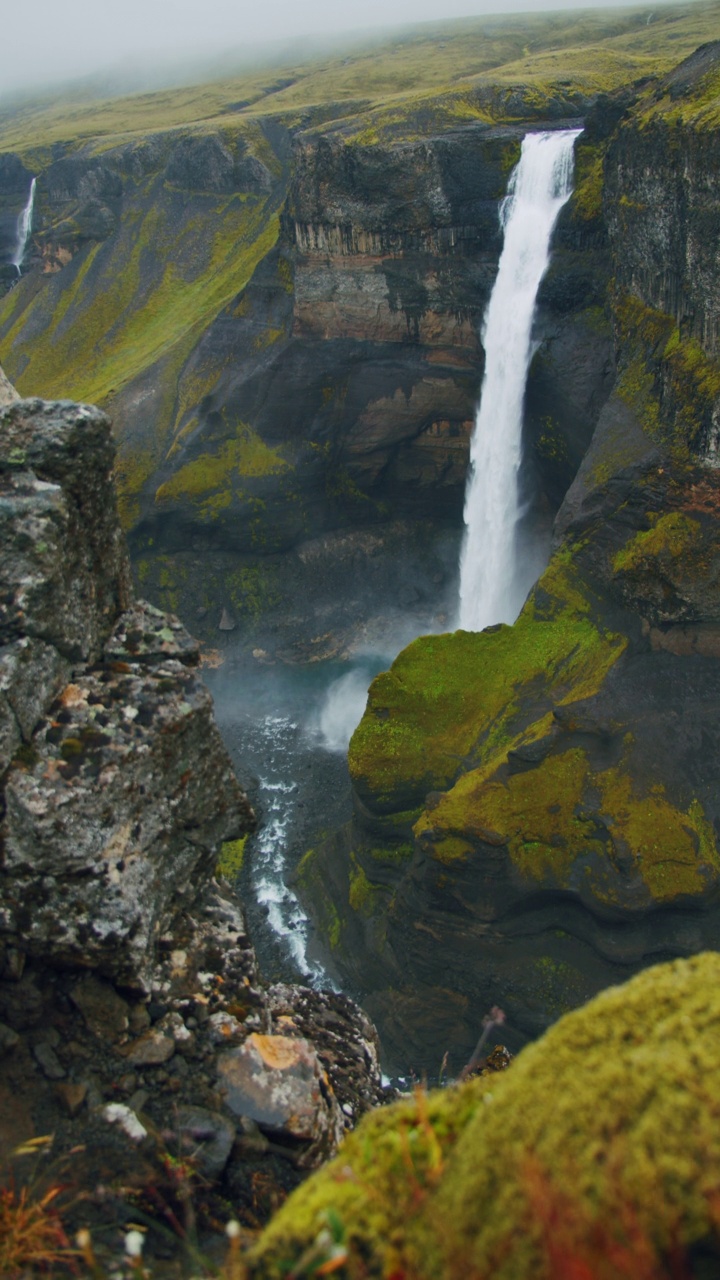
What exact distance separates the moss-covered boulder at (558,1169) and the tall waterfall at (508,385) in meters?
35.8

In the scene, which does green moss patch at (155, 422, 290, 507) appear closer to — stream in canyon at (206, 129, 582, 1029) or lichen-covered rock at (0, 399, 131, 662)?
stream in canyon at (206, 129, 582, 1029)

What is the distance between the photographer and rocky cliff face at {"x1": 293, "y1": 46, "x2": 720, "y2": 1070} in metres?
22.0

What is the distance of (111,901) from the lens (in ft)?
25.5

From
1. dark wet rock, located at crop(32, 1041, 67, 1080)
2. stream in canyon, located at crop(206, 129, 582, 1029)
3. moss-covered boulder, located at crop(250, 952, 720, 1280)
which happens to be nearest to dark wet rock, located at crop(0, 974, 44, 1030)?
dark wet rock, located at crop(32, 1041, 67, 1080)

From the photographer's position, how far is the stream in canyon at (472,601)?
34750mm

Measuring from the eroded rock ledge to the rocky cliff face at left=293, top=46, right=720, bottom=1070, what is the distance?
13.6 metres

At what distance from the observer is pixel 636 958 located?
69.8 ft

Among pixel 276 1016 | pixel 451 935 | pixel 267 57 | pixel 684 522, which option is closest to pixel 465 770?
pixel 451 935

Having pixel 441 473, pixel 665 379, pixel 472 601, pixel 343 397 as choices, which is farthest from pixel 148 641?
pixel 343 397

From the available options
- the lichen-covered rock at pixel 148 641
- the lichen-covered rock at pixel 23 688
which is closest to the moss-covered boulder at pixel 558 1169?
the lichen-covered rock at pixel 23 688

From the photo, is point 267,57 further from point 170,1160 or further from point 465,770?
point 170,1160

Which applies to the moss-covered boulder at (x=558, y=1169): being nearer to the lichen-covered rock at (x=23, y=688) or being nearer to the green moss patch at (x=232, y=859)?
the lichen-covered rock at (x=23, y=688)

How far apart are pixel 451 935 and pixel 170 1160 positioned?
17.3 meters

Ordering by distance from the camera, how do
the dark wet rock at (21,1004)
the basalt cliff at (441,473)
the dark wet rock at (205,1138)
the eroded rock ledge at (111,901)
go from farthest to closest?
the basalt cliff at (441,473) < the dark wet rock at (21,1004) < the eroded rock ledge at (111,901) < the dark wet rock at (205,1138)
